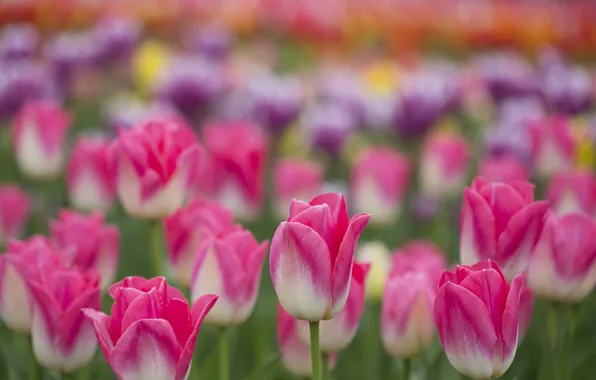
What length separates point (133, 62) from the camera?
3789 mm

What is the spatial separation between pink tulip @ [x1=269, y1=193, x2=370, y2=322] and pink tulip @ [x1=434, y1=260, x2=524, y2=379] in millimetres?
129

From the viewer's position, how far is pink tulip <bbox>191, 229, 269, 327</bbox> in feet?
Result: 3.49

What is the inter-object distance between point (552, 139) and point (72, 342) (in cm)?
145

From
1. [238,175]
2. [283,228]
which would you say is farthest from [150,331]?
[238,175]

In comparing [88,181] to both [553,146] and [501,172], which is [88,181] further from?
[553,146]

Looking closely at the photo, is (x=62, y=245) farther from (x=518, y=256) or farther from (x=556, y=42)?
(x=556, y=42)

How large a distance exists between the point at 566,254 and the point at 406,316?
26cm

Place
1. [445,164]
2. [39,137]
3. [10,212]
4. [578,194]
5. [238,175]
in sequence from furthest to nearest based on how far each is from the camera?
[445,164] → [39,137] → [10,212] → [238,175] → [578,194]

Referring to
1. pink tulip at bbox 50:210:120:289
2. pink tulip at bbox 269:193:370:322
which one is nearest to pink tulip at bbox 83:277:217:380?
pink tulip at bbox 269:193:370:322

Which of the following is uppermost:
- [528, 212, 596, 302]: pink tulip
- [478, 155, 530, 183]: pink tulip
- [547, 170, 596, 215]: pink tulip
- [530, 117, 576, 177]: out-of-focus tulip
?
[530, 117, 576, 177]: out-of-focus tulip

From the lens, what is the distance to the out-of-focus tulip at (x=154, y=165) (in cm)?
121

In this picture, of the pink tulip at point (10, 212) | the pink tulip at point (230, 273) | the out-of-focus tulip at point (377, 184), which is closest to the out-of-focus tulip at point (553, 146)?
the out-of-focus tulip at point (377, 184)

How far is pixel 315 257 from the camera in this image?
913 millimetres

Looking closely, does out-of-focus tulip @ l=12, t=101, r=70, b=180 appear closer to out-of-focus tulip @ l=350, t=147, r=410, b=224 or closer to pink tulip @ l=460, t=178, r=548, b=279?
out-of-focus tulip @ l=350, t=147, r=410, b=224
